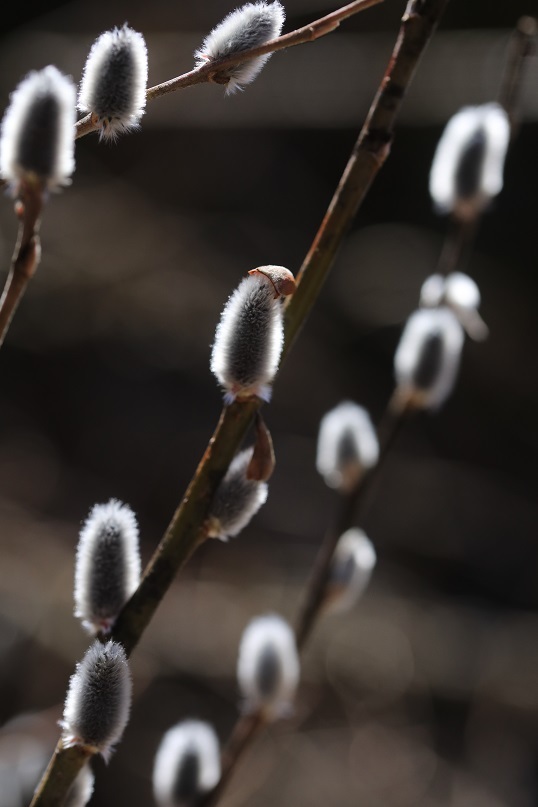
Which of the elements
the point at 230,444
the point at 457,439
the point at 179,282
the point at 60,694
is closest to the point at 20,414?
the point at 179,282

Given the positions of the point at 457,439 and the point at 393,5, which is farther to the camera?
the point at 393,5

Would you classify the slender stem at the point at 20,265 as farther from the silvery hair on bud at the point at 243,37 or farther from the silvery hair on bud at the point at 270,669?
the silvery hair on bud at the point at 270,669

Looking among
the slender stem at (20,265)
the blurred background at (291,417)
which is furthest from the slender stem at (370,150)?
the blurred background at (291,417)

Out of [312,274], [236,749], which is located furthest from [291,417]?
[312,274]

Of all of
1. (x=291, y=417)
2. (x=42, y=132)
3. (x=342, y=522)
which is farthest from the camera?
(x=291, y=417)

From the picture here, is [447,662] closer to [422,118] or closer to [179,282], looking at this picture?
[179,282]

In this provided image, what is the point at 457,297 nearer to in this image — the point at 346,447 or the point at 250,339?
the point at 346,447

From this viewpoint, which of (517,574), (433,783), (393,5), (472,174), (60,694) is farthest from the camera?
(393,5)
